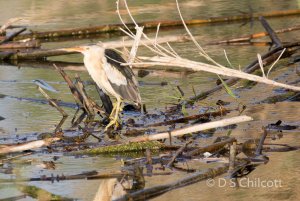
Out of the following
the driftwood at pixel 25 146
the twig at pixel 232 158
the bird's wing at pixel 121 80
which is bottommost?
the twig at pixel 232 158

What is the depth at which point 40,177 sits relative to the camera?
6613mm

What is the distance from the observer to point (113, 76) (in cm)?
844

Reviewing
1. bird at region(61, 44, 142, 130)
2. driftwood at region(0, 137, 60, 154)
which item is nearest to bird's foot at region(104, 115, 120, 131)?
bird at region(61, 44, 142, 130)

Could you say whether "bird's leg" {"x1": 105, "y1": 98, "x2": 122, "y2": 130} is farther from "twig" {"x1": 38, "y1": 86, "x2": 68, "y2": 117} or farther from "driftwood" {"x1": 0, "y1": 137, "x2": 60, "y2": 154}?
"driftwood" {"x1": 0, "y1": 137, "x2": 60, "y2": 154}

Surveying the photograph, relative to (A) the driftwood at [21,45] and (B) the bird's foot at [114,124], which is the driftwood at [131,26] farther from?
(B) the bird's foot at [114,124]

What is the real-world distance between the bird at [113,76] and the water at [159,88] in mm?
465

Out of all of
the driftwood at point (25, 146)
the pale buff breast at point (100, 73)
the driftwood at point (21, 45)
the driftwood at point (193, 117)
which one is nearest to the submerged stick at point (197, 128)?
the driftwood at point (25, 146)

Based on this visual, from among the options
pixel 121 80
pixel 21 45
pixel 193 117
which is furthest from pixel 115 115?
pixel 21 45

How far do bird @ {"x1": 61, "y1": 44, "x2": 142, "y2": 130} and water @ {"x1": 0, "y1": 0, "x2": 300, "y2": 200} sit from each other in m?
0.47

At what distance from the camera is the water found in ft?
20.6

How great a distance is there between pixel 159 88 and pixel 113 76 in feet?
6.40

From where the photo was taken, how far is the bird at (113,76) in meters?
8.41

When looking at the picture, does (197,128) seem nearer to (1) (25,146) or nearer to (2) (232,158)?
(2) (232,158)

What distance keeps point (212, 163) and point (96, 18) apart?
10363 mm
